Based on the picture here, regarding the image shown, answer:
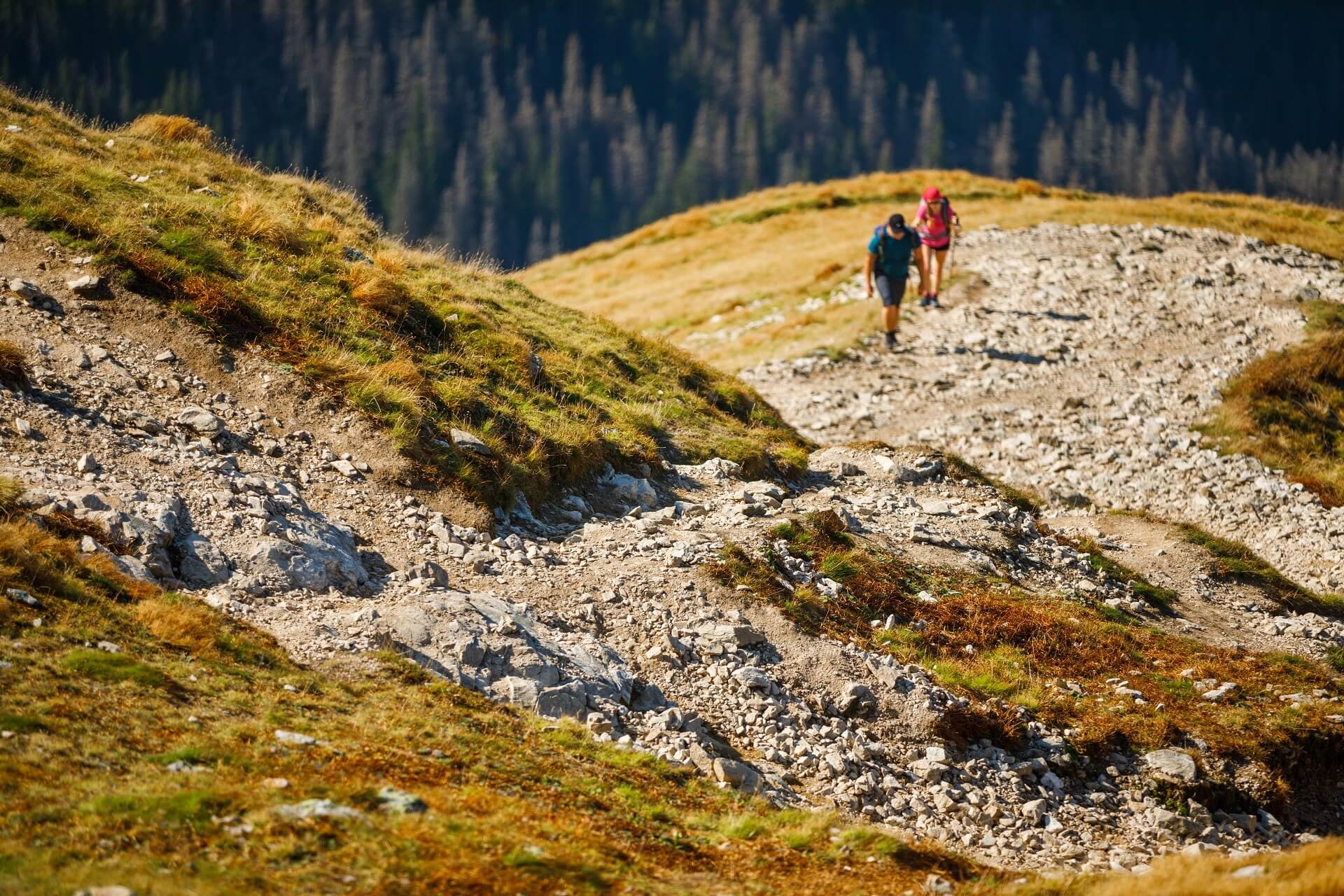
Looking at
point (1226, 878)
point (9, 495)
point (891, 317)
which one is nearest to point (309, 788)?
point (9, 495)

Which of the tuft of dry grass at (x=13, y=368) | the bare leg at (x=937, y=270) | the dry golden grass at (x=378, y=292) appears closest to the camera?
the tuft of dry grass at (x=13, y=368)

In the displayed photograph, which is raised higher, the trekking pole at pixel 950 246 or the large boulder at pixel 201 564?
the trekking pole at pixel 950 246

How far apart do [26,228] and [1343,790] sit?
1650 centimetres

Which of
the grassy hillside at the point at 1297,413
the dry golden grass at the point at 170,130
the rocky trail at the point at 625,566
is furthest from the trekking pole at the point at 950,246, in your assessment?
the dry golden grass at the point at 170,130

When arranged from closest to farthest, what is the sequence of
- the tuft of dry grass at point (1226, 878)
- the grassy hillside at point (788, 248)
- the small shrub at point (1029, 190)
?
1. the tuft of dry grass at point (1226, 878)
2. the grassy hillside at point (788, 248)
3. the small shrub at point (1029, 190)

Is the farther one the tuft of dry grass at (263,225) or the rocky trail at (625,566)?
the tuft of dry grass at (263,225)

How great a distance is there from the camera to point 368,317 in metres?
13.9

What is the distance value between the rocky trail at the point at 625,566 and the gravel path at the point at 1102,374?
1.85 feet

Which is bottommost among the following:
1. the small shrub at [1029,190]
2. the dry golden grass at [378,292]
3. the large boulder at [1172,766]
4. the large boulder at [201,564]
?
the large boulder at [1172,766]

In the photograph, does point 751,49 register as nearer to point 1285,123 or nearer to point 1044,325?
point 1285,123

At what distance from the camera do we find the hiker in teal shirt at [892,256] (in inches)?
882

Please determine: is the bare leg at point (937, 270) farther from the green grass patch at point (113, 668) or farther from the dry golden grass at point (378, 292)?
the green grass patch at point (113, 668)

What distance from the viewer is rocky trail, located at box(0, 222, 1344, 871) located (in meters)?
8.78

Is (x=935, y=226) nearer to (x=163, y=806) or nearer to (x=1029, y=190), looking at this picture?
(x=1029, y=190)
